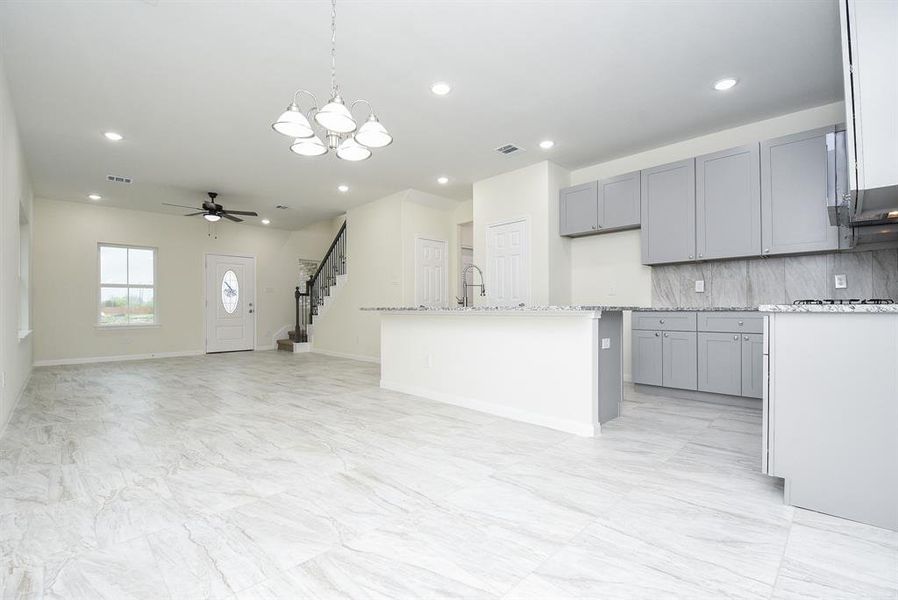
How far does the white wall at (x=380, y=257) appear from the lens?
7.38 m

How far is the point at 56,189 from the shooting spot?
6922 mm

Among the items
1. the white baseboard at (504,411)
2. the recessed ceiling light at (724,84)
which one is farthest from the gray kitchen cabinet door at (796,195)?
the white baseboard at (504,411)

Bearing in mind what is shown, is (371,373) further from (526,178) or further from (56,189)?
(56,189)

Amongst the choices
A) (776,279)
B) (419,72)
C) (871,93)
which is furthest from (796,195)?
(419,72)

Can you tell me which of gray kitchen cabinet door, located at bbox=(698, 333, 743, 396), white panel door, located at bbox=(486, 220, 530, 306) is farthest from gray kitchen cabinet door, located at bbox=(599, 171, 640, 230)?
gray kitchen cabinet door, located at bbox=(698, 333, 743, 396)

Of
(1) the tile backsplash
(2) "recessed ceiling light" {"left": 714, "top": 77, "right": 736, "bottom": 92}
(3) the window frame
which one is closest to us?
(2) "recessed ceiling light" {"left": 714, "top": 77, "right": 736, "bottom": 92}

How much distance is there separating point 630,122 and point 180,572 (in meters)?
5.12

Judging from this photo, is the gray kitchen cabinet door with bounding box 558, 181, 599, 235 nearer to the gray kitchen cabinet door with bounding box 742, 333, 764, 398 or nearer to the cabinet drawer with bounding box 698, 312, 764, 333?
the cabinet drawer with bounding box 698, 312, 764, 333

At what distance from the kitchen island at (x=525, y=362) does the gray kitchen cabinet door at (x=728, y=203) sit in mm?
1641

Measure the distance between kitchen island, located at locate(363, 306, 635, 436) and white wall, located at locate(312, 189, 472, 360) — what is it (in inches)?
107

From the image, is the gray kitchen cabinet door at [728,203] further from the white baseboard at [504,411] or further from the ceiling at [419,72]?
the white baseboard at [504,411]

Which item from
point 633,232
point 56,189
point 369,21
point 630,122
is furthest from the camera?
point 56,189

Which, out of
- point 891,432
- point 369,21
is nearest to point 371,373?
point 369,21

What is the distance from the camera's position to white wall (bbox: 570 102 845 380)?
14.6 feet
